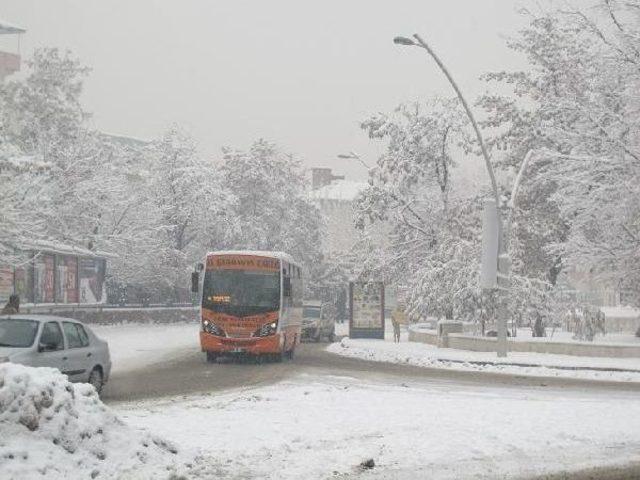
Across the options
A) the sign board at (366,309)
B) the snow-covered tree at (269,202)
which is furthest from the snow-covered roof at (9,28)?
the sign board at (366,309)

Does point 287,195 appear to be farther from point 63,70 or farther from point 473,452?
point 473,452

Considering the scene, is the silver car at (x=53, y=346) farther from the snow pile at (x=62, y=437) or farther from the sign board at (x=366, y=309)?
the sign board at (x=366, y=309)

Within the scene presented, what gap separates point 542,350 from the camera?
31.7 meters

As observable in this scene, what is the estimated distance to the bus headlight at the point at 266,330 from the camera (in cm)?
2662

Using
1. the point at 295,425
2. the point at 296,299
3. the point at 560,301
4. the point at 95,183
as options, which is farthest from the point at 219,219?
the point at 295,425

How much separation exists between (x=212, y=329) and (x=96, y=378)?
9388mm

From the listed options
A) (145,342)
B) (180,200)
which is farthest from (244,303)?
(180,200)

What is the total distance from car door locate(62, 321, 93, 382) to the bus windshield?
956 centimetres

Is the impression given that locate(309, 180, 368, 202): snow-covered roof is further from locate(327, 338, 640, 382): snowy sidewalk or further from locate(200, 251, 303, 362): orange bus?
locate(200, 251, 303, 362): orange bus

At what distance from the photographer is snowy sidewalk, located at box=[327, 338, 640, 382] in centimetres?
2577

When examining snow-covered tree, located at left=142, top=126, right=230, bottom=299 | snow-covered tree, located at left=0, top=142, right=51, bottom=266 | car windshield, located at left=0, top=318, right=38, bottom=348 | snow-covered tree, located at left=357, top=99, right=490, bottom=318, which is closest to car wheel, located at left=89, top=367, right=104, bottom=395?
car windshield, located at left=0, top=318, right=38, bottom=348

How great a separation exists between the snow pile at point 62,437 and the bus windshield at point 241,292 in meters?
16.7

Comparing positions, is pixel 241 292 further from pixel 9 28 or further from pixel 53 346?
pixel 9 28

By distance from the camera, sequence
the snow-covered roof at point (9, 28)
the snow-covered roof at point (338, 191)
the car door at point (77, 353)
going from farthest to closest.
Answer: the snow-covered roof at point (338, 191), the snow-covered roof at point (9, 28), the car door at point (77, 353)
